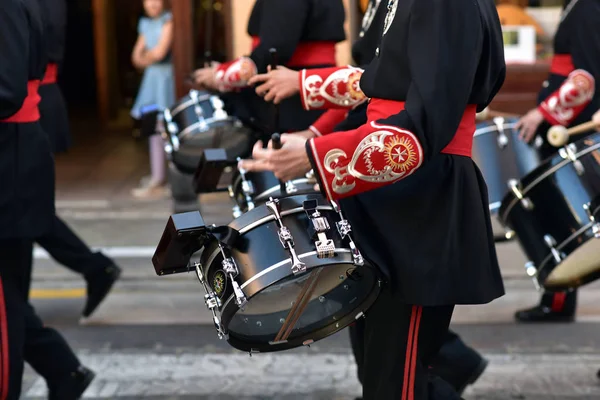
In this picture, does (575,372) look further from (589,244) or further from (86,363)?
(86,363)

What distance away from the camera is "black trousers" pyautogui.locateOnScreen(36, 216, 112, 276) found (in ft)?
16.0

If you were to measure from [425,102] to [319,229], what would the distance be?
430mm

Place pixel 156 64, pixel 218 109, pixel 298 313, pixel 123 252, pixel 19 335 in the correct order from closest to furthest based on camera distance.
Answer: pixel 298 313 → pixel 19 335 → pixel 218 109 → pixel 123 252 → pixel 156 64

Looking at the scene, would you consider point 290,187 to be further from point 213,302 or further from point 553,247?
point 553,247

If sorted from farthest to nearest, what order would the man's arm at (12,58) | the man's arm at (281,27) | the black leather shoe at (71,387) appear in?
1. the man's arm at (281,27)
2. the black leather shoe at (71,387)
3. the man's arm at (12,58)

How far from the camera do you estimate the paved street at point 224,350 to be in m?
4.14

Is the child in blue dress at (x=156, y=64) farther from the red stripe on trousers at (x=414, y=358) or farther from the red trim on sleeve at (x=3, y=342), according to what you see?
the red stripe on trousers at (x=414, y=358)

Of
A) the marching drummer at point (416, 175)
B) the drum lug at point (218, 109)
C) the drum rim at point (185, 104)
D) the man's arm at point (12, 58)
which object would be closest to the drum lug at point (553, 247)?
the marching drummer at point (416, 175)

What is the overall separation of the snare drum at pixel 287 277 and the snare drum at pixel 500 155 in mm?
1715

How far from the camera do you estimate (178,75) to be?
26.2 feet

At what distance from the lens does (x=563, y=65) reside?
4508 millimetres

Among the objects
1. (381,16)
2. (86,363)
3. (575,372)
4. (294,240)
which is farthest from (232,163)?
(575,372)

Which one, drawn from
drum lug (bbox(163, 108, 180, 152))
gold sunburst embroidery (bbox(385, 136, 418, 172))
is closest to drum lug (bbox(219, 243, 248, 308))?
gold sunburst embroidery (bbox(385, 136, 418, 172))

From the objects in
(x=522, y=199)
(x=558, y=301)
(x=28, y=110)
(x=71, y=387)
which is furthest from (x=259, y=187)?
(x=558, y=301)
